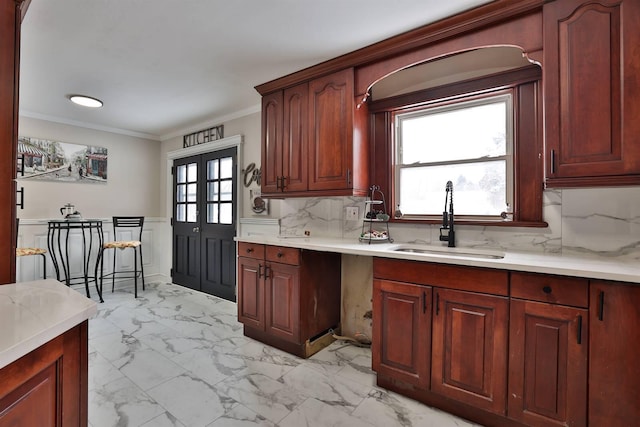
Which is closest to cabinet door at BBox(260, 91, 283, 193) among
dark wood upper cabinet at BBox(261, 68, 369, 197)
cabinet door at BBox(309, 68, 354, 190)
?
dark wood upper cabinet at BBox(261, 68, 369, 197)

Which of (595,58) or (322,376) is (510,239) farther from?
(322,376)

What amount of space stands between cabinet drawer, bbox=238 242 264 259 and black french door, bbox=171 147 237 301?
3.79 ft

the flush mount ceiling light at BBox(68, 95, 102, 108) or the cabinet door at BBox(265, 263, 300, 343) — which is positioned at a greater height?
the flush mount ceiling light at BBox(68, 95, 102, 108)

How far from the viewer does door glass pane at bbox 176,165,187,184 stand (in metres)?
4.65

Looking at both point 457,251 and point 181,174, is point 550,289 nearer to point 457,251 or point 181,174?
point 457,251

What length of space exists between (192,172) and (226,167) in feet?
2.74

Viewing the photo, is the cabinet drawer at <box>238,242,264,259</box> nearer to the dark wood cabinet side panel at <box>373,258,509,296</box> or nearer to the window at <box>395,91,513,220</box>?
the dark wood cabinet side panel at <box>373,258,509,296</box>

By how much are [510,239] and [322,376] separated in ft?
5.24

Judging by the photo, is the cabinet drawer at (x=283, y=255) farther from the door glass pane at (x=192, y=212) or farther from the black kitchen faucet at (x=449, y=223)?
the door glass pane at (x=192, y=212)

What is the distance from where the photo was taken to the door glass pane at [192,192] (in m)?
4.50

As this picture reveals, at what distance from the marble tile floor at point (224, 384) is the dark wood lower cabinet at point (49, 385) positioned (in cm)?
98

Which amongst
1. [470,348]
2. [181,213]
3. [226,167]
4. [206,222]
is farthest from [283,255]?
[181,213]

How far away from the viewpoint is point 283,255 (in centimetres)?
248

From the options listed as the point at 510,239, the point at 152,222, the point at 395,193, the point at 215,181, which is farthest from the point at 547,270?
the point at 152,222
